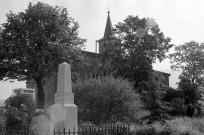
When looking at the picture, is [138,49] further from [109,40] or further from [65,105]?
[65,105]

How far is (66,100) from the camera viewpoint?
13.1 meters

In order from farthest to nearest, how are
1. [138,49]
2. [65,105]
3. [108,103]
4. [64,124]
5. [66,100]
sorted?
1. [138,49]
2. [108,103]
3. [66,100]
4. [65,105]
5. [64,124]

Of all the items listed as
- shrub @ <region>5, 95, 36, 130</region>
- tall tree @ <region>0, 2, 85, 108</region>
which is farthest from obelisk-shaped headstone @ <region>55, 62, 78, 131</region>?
tall tree @ <region>0, 2, 85, 108</region>

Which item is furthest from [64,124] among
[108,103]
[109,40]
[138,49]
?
[109,40]

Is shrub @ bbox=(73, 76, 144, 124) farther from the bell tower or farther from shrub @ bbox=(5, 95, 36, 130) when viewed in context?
the bell tower

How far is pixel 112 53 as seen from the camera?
39.7m

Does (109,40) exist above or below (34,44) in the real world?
above

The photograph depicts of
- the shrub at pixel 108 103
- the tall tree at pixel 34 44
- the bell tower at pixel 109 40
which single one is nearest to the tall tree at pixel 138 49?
the bell tower at pixel 109 40

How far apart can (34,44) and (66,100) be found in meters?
20.9

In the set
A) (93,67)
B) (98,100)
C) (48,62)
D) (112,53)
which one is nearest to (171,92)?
(112,53)

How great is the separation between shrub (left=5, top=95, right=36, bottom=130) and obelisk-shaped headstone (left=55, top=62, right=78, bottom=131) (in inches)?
119

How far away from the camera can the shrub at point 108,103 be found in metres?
21.9

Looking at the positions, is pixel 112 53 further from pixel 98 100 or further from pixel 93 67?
pixel 98 100

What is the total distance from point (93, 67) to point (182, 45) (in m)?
14.8
